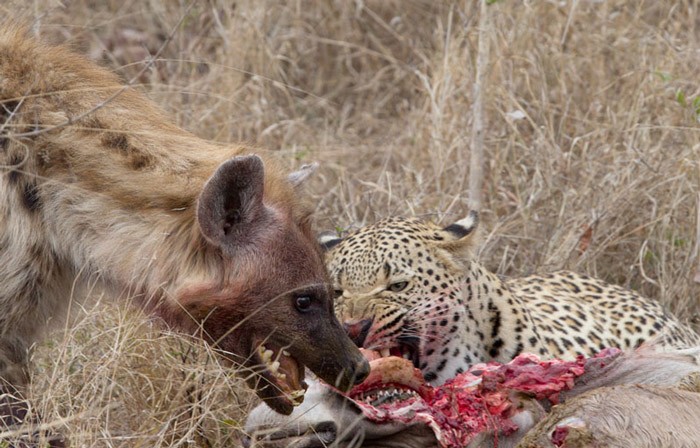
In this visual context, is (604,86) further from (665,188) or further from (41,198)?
(41,198)

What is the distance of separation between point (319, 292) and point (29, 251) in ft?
3.06

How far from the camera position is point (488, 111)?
7.12 m

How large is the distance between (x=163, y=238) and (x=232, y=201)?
249 mm

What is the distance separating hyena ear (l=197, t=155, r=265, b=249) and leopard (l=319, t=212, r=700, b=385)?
0.81m

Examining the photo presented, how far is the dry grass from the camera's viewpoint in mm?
6398

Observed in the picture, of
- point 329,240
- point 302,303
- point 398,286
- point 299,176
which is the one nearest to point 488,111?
point 329,240

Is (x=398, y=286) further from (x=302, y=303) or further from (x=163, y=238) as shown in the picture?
(x=163, y=238)

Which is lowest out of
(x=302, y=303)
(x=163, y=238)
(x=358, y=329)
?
(x=358, y=329)

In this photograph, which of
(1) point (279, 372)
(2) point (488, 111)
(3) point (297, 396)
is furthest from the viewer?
(2) point (488, 111)

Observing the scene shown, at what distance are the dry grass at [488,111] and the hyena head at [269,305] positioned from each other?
627 mm

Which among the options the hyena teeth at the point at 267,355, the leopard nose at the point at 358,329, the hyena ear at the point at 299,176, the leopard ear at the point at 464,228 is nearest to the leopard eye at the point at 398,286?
the leopard nose at the point at 358,329

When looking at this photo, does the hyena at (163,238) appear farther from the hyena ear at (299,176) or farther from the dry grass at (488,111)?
the dry grass at (488,111)

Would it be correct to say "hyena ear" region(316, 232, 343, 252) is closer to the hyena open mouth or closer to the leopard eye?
the leopard eye

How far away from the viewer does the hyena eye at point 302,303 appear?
4.16 m
